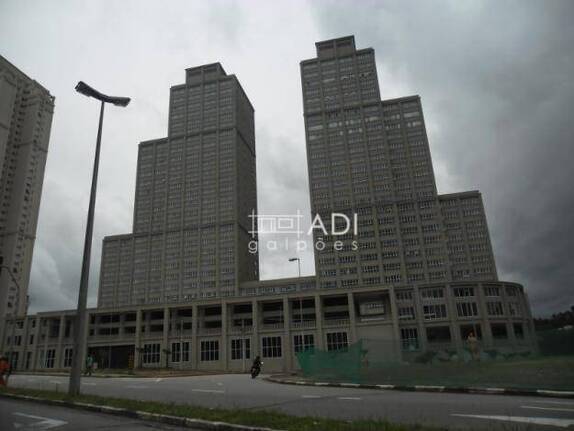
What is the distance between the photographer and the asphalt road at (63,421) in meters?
8.17

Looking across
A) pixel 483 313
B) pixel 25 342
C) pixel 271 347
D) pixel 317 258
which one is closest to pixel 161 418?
pixel 271 347

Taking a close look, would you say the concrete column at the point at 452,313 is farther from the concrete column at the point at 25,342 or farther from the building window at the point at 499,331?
the concrete column at the point at 25,342

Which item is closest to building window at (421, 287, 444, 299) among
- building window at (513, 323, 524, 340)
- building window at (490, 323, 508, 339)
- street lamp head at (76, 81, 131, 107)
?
building window at (490, 323, 508, 339)

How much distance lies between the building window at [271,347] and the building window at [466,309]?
110 feet

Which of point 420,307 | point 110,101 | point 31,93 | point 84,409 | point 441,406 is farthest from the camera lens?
point 31,93

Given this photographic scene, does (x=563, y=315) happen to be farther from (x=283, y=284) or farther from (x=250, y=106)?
(x=250, y=106)

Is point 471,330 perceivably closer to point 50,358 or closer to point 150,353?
point 150,353

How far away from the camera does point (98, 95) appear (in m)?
16.8

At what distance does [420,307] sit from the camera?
75875mm

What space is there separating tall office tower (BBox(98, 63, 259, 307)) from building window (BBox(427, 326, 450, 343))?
6287cm

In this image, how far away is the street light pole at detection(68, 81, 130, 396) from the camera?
45.3 feet

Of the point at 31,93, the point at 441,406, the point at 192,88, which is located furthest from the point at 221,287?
the point at 441,406

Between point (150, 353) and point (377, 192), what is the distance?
7597cm

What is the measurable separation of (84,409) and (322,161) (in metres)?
119
